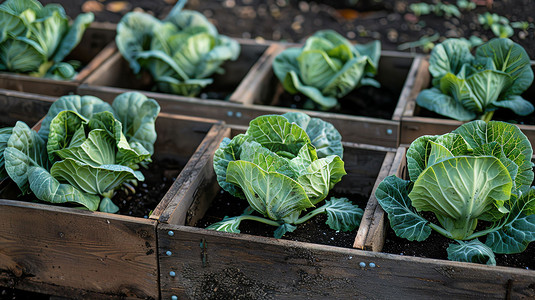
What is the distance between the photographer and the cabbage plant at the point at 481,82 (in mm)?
3130

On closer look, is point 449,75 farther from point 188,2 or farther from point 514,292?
point 188,2

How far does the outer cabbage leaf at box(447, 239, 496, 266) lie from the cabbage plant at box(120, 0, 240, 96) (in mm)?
1964

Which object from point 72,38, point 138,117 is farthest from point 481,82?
point 72,38

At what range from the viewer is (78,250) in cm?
255

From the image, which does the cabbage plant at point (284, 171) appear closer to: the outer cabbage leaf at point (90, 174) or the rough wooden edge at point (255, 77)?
the outer cabbage leaf at point (90, 174)

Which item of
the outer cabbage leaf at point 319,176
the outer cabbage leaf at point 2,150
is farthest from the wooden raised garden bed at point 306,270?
the outer cabbage leaf at point 2,150

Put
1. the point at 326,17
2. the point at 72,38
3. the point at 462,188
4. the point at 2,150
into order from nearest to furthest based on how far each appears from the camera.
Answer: the point at 462,188, the point at 2,150, the point at 72,38, the point at 326,17

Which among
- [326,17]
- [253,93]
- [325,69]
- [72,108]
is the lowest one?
[326,17]

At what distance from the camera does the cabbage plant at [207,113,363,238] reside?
2.42m

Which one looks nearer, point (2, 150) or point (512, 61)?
point (2, 150)

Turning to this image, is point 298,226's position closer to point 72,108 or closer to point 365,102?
point 72,108

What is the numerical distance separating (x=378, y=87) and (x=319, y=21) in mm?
1363

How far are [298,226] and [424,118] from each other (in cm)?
95

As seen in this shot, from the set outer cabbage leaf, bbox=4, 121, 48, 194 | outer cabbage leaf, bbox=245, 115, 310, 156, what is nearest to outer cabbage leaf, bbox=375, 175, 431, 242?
outer cabbage leaf, bbox=245, 115, 310, 156
